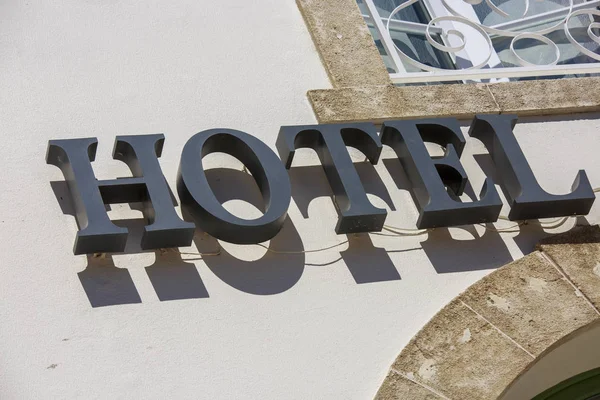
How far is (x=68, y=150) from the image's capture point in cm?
545

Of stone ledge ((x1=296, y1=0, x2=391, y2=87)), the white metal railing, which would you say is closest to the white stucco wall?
stone ledge ((x1=296, y1=0, x2=391, y2=87))

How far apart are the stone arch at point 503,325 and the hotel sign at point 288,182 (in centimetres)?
32

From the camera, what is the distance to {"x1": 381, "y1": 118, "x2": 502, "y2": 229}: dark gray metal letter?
571cm

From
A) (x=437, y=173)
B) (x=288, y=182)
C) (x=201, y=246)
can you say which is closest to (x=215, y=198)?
(x=201, y=246)

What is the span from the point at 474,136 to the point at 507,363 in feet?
4.78

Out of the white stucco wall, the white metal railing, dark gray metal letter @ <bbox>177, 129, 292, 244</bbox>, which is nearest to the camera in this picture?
the white stucco wall

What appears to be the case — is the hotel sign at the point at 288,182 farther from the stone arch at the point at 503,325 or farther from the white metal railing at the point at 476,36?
the white metal railing at the point at 476,36

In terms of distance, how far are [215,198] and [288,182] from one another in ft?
1.31

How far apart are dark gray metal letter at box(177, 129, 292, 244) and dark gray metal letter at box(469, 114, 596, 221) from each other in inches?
48.5

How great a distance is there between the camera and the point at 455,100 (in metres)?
6.36

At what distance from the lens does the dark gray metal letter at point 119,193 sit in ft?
17.0

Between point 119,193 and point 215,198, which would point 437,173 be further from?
point 119,193

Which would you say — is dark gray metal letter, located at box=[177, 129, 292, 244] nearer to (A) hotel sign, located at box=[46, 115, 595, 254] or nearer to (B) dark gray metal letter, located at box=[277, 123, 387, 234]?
(A) hotel sign, located at box=[46, 115, 595, 254]

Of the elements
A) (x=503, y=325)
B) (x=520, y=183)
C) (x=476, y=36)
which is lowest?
(x=503, y=325)
